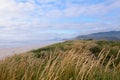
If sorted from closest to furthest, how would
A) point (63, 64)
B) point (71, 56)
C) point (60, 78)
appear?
1. point (60, 78)
2. point (63, 64)
3. point (71, 56)

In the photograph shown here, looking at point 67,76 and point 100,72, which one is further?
point 100,72

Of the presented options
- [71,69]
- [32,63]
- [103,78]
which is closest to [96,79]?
[103,78]

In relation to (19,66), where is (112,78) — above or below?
below

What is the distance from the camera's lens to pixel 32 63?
23.4 ft

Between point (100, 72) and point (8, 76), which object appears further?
point (100, 72)

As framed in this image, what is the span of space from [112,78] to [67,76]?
1.01m

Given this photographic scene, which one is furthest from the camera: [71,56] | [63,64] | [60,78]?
[71,56]

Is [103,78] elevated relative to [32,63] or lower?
lower

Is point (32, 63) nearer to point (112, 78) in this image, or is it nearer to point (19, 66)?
point (19, 66)

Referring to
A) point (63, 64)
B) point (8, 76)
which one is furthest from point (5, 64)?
point (63, 64)

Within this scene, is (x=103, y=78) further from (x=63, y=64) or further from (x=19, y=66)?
(x=19, y=66)

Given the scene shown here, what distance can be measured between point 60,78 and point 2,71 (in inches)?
51.5

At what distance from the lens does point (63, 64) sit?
6.76 m

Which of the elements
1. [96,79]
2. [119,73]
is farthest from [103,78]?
[119,73]
